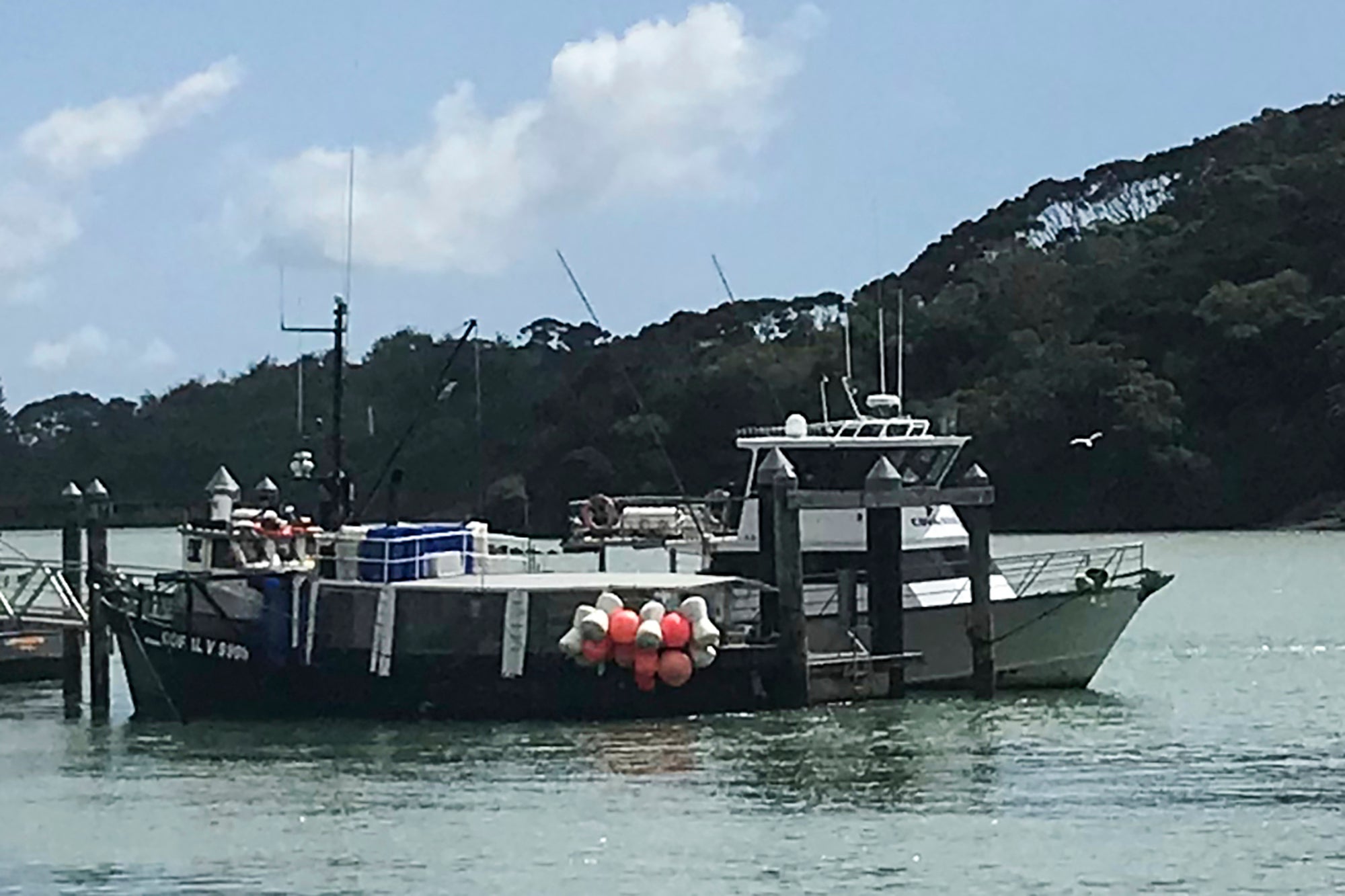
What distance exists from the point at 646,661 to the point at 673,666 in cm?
35

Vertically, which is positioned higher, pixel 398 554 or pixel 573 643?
pixel 398 554

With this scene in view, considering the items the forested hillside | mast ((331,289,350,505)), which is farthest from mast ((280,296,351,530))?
the forested hillside

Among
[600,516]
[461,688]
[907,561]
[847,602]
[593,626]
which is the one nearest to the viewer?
[593,626]

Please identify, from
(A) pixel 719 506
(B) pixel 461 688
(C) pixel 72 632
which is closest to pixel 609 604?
(B) pixel 461 688

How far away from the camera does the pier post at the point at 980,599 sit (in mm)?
41812

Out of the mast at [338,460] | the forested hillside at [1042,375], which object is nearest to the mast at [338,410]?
the mast at [338,460]

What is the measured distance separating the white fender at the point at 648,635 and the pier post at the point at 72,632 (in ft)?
30.5

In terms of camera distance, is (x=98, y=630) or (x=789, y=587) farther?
(x=98, y=630)

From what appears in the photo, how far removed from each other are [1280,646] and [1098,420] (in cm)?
6568

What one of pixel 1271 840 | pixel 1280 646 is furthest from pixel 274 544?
pixel 1280 646

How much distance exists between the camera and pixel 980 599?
4188 centimetres

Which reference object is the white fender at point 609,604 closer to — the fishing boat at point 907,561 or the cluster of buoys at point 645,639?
the cluster of buoys at point 645,639

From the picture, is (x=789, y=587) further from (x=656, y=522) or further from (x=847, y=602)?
(x=656, y=522)

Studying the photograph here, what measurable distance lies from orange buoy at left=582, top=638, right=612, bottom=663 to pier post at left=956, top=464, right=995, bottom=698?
579 centimetres
